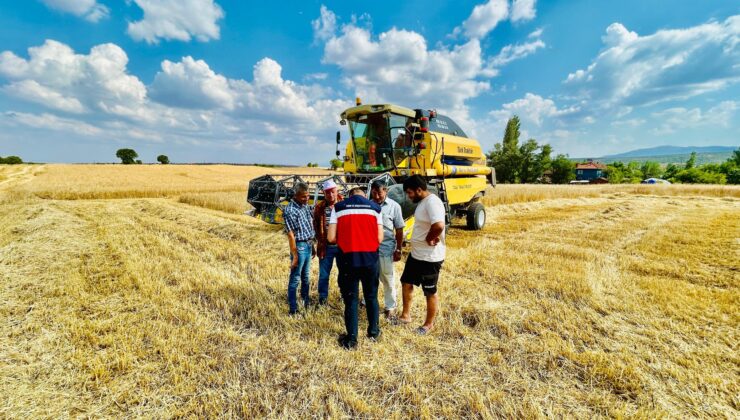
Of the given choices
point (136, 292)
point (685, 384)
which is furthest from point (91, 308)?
point (685, 384)

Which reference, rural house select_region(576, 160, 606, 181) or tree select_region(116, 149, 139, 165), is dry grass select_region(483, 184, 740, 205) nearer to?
rural house select_region(576, 160, 606, 181)

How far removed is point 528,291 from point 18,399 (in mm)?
4978

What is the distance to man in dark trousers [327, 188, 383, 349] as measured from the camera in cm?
281

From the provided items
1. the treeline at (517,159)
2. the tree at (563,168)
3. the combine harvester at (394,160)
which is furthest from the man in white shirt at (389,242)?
the tree at (563,168)

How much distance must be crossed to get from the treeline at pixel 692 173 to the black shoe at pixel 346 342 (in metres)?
60.1

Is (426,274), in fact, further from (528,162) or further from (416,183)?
(528,162)

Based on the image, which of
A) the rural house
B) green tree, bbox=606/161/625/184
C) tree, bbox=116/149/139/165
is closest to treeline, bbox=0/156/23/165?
tree, bbox=116/149/139/165

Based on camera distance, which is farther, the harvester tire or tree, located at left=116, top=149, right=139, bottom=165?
tree, located at left=116, top=149, right=139, bottom=165

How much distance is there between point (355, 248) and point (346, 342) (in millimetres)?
920

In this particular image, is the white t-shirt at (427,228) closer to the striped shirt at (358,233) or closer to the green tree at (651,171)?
the striped shirt at (358,233)

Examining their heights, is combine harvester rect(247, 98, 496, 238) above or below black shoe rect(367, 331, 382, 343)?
above

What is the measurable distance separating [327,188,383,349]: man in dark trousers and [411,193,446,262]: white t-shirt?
406mm

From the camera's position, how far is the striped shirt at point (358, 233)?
2.80 meters

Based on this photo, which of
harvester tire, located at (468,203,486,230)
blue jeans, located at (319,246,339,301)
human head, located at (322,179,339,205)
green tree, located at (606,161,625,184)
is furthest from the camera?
green tree, located at (606,161,625,184)
